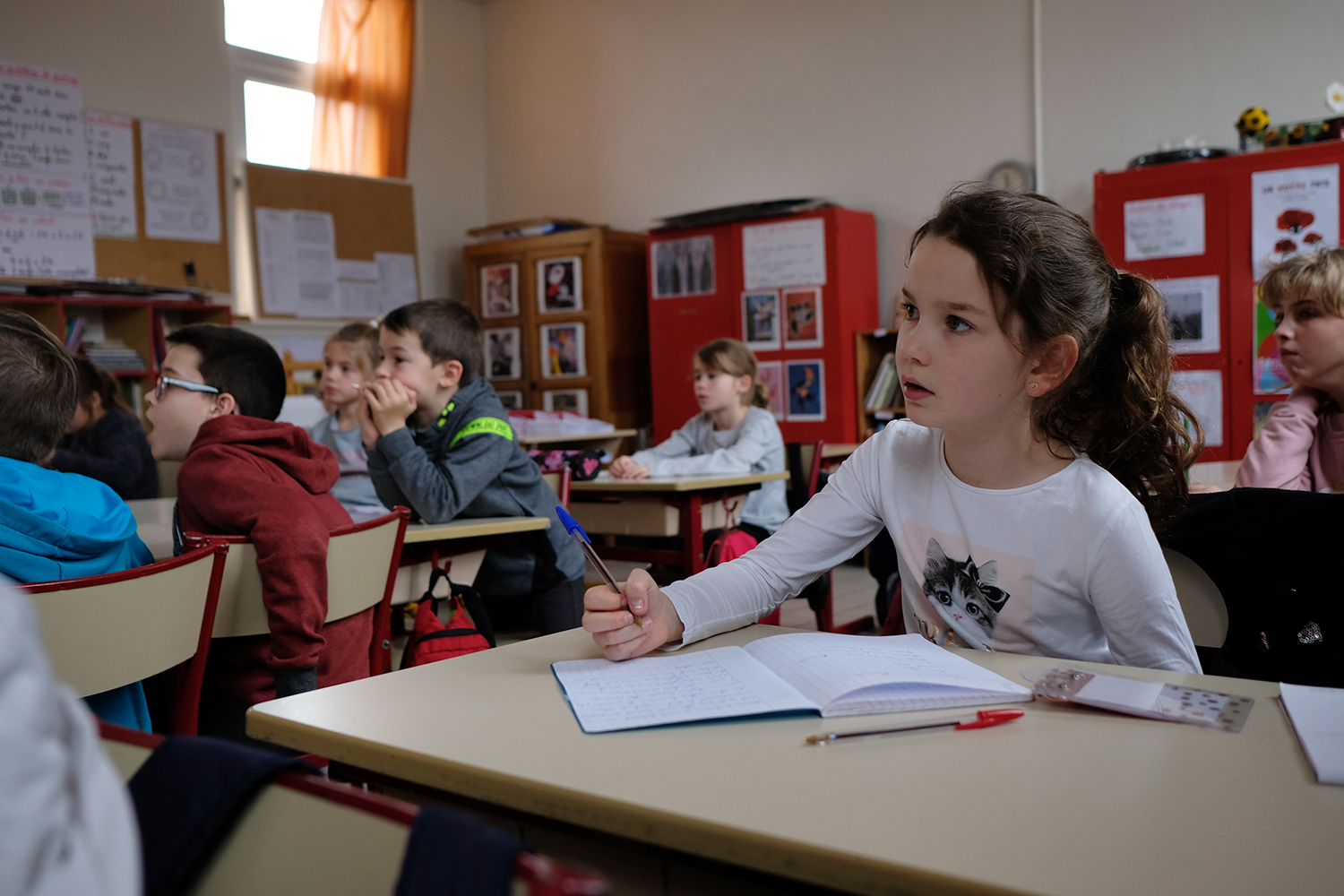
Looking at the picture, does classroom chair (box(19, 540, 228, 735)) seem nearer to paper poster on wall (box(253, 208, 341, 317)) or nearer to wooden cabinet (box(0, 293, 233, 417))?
wooden cabinet (box(0, 293, 233, 417))

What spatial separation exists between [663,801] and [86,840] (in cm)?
36

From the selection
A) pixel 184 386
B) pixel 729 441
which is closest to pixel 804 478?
pixel 729 441

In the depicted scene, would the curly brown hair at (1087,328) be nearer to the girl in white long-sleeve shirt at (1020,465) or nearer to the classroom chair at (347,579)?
the girl in white long-sleeve shirt at (1020,465)

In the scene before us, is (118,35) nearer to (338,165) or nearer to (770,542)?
(338,165)

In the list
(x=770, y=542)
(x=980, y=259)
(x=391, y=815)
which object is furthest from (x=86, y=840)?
(x=980, y=259)

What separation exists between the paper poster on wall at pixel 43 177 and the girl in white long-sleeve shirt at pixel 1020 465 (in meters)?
5.26

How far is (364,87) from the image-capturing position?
6.73 meters

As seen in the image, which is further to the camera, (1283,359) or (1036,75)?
(1036,75)

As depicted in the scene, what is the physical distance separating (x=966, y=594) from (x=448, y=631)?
0.81m

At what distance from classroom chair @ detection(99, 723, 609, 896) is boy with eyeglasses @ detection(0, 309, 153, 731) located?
984mm

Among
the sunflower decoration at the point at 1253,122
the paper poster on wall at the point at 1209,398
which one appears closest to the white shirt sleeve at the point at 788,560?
the paper poster on wall at the point at 1209,398

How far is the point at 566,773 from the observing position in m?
0.69

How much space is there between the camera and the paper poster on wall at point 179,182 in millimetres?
5629

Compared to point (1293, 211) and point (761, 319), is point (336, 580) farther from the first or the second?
point (761, 319)
